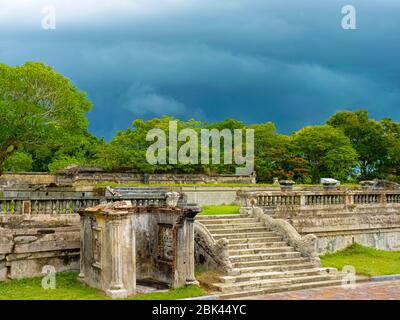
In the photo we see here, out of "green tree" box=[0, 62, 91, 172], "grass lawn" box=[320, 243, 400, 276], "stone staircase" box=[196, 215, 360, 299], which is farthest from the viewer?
"green tree" box=[0, 62, 91, 172]

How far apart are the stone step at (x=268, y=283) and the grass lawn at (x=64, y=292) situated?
65cm

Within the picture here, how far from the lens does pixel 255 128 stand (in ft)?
176

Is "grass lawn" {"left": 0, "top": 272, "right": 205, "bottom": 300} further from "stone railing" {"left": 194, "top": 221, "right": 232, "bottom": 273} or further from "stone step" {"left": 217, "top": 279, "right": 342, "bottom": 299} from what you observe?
"stone railing" {"left": 194, "top": 221, "right": 232, "bottom": 273}

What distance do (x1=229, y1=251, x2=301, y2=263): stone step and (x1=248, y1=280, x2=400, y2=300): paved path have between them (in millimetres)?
1687

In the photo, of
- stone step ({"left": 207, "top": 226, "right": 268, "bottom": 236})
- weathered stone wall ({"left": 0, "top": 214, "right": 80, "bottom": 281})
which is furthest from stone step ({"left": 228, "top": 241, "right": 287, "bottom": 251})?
weathered stone wall ({"left": 0, "top": 214, "right": 80, "bottom": 281})

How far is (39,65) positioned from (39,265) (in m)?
15.1

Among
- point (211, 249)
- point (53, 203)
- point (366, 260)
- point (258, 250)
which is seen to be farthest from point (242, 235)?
point (53, 203)

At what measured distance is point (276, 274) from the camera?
14.8m

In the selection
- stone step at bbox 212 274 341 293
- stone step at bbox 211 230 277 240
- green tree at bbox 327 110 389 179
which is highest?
green tree at bbox 327 110 389 179

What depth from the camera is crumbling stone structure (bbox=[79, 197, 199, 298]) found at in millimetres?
12258

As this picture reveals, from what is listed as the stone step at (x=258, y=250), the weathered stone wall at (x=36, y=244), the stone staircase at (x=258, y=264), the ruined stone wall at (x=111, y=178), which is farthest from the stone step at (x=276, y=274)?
the ruined stone wall at (x=111, y=178)

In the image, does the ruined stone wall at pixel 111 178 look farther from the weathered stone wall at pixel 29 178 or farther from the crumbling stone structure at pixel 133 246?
the crumbling stone structure at pixel 133 246

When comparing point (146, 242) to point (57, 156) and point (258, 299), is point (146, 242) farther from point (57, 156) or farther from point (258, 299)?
point (57, 156)

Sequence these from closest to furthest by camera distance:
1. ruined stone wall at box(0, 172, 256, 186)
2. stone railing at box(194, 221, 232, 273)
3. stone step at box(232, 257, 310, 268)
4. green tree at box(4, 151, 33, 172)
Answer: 1. stone railing at box(194, 221, 232, 273)
2. stone step at box(232, 257, 310, 268)
3. ruined stone wall at box(0, 172, 256, 186)
4. green tree at box(4, 151, 33, 172)
